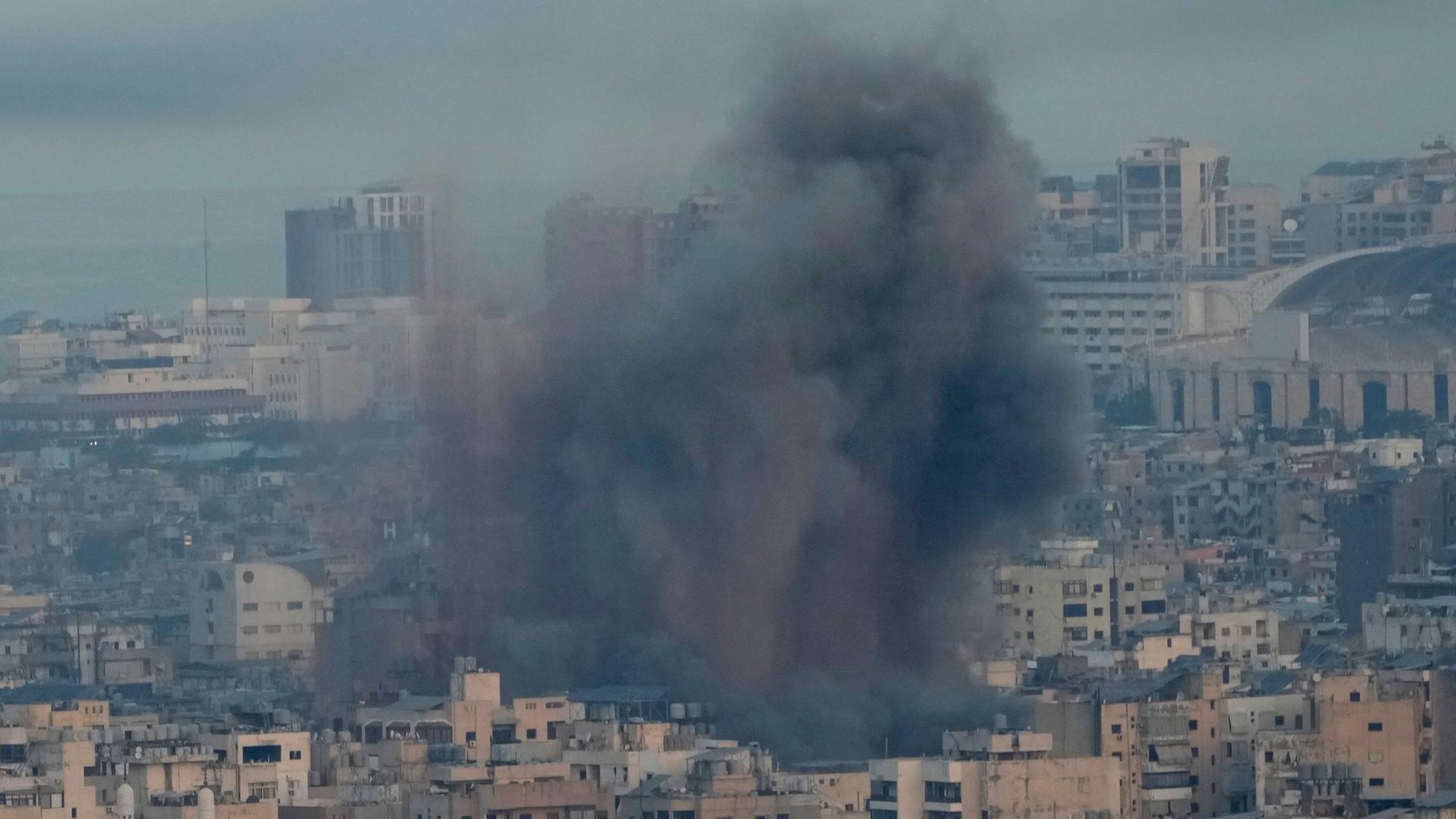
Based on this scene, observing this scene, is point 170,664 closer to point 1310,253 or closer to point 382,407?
point 382,407

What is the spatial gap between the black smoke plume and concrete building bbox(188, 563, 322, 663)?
11.7 ft

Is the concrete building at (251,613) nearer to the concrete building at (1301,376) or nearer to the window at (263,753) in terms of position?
the window at (263,753)

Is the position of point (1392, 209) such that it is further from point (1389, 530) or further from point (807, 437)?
point (807, 437)

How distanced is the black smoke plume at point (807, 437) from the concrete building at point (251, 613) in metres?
3.56

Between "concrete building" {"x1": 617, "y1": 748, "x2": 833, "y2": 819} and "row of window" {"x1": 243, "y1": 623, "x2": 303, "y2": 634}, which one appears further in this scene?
"row of window" {"x1": 243, "y1": 623, "x2": 303, "y2": 634}

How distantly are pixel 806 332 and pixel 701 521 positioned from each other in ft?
7.36

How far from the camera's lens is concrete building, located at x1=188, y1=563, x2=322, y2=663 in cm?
5788

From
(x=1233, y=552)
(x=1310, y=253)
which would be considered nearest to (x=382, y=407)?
(x=1233, y=552)

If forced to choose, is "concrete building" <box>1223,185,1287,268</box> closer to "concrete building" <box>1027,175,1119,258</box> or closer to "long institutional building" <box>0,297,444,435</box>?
"concrete building" <box>1027,175,1119,258</box>

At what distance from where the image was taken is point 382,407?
7194 cm

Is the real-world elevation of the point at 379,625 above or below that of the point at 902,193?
below

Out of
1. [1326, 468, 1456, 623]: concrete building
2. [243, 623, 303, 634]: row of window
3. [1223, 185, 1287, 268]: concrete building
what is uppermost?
[1223, 185, 1287, 268]: concrete building

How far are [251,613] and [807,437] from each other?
10.0m

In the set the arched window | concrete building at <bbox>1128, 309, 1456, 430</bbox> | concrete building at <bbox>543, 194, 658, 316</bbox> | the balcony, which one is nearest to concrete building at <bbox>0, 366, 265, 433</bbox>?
concrete building at <bbox>1128, 309, 1456, 430</bbox>
